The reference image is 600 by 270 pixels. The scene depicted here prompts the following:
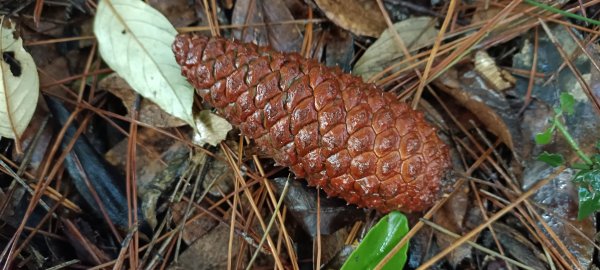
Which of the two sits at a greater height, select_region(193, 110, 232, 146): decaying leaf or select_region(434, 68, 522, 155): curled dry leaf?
select_region(434, 68, 522, 155): curled dry leaf

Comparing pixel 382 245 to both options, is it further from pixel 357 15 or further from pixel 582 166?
pixel 357 15

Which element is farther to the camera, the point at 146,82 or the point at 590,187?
the point at 146,82

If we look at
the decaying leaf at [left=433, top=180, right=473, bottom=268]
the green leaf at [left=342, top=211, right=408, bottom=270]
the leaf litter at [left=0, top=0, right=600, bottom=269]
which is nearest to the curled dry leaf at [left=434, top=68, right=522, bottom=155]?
the leaf litter at [left=0, top=0, right=600, bottom=269]

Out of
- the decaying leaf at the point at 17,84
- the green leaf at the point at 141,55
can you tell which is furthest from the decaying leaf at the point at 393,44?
the decaying leaf at the point at 17,84

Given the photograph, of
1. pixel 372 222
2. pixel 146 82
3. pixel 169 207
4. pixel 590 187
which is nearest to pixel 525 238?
pixel 590 187

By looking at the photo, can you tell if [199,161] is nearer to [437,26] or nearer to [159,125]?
[159,125]

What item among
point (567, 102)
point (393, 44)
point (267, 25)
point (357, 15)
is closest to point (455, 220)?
point (567, 102)

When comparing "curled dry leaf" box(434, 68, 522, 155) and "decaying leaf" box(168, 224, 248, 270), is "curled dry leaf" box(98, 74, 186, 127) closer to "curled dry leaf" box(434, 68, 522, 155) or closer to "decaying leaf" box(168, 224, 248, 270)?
"decaying leaf" box(168, 224, 248, 270)
